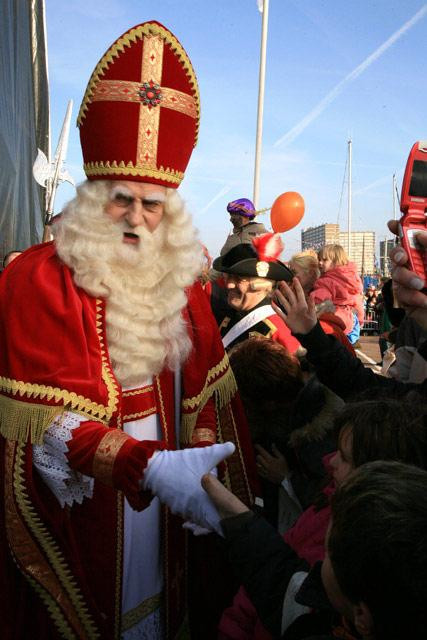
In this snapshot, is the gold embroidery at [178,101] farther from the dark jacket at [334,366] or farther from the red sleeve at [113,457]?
the red sleeve at [113,457]

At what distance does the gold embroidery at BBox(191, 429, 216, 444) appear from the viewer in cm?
203

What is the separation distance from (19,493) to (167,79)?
54.9 inches

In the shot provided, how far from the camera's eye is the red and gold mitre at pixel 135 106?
1886mm

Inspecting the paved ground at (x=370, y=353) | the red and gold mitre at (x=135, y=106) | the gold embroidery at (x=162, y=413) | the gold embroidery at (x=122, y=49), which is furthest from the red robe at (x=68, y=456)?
the paved ground at (x=370, y=353)

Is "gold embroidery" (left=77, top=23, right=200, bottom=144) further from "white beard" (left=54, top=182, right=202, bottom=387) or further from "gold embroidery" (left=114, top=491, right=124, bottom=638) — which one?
"gold embroidery" (left=114, top=491, right=124, bottom=638)

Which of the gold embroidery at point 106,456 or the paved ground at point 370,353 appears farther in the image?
the paved ground at point 370,353

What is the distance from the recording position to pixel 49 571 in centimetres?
167

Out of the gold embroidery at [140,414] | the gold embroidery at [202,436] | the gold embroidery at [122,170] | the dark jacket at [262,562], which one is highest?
the gold embroidery at [122,170]

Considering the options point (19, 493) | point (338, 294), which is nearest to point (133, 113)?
point (19, 493)

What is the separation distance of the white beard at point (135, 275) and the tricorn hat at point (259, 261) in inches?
50.5

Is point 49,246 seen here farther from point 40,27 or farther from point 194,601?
point 40,27

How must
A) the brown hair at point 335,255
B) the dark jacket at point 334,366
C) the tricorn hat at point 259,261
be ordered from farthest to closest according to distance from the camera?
the brown hair at point 335,255 < the tricorn hat at point 259,261 < the dark jacket at point 334,366

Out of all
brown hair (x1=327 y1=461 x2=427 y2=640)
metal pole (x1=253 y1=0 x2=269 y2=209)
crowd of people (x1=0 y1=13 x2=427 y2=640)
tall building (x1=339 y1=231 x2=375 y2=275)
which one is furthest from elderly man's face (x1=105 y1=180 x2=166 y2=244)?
tall building (x1=339 y1=231 x2=375 y2=275)

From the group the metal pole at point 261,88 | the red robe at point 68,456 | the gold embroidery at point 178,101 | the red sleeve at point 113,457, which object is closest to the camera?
the red sleeve at point 113,457
